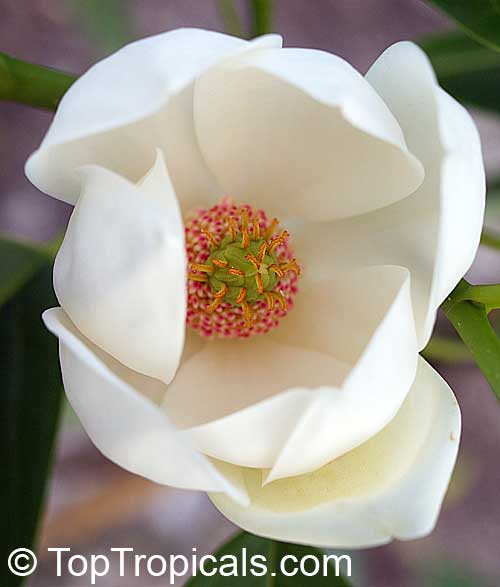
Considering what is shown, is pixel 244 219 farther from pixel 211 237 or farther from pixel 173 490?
pixel 173 490

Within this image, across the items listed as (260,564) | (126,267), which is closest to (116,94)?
(126,267)

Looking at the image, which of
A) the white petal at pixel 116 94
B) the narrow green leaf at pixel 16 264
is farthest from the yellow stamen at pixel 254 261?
the narrow green leaf at pixel 16 264

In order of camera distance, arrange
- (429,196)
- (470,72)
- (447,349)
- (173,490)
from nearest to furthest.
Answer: (429,196)
(470,72)
(447,349)
(173,490)

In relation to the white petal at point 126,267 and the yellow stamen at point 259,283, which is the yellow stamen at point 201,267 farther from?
the white petal at point 126,267

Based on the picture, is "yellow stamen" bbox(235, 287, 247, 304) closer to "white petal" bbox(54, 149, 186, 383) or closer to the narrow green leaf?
"white petal" bbox(54, 149, 186, 383)

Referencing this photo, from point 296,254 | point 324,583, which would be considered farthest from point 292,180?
point 324,583

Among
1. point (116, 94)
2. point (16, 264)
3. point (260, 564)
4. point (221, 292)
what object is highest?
point (116, 94)
